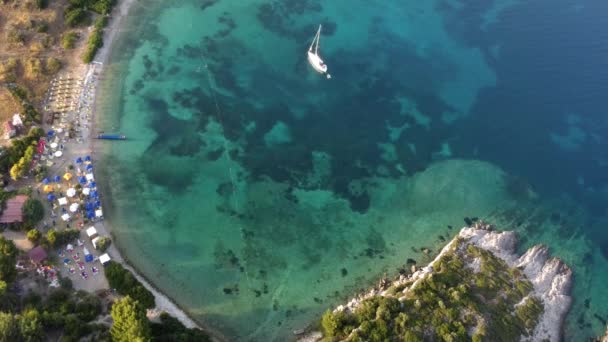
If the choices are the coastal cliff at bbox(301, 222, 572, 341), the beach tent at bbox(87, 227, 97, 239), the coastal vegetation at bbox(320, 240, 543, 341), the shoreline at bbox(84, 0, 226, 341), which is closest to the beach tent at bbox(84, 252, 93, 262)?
the shoreline at bbox(84, 0, 226, 341)

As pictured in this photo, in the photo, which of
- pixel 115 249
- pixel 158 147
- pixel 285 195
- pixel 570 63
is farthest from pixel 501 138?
pixel 115 249

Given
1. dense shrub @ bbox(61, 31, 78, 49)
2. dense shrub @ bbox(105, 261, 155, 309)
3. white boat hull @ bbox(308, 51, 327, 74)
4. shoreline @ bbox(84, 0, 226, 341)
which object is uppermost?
white boat hull @ bbox(308, 51, 327, 74)

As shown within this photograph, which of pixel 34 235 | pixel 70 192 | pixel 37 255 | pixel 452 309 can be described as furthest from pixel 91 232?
pixel 452 309

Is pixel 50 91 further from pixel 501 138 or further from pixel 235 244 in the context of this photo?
pixel 501 138

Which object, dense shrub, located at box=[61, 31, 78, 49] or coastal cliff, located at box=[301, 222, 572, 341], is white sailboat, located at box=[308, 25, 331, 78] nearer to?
coastal cliff, located at box=[301, 222, 572, 341]

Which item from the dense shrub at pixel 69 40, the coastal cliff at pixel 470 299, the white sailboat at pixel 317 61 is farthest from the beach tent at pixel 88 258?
the white sailboat at pixel 317 61

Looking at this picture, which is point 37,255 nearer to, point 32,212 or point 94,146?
point 32,212
